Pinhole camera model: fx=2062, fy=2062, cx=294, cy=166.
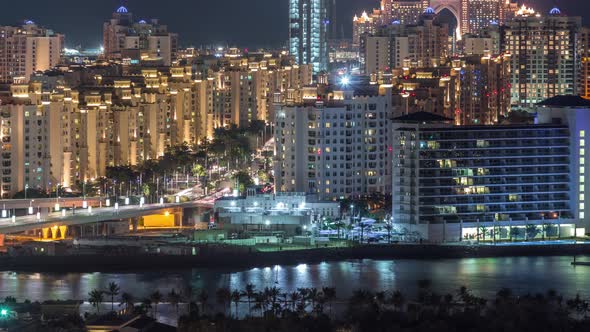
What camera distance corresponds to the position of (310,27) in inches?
2534

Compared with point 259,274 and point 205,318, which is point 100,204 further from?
point 205,318

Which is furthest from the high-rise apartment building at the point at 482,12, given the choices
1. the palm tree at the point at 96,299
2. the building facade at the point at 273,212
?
the palm tree at the point at 96,299

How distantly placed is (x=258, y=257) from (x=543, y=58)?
24553 mm

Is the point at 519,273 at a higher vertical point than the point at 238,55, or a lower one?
lower

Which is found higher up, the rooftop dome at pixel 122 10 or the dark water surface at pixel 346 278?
the rooftop dome at pixel 122 10

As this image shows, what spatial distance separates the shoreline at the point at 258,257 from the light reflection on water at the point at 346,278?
30 centimetres

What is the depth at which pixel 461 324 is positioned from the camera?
77.2 ft

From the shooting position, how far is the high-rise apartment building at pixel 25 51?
55.4m

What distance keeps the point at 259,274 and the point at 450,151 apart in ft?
15.1

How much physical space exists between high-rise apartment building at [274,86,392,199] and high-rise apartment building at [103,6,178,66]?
54.1 ft

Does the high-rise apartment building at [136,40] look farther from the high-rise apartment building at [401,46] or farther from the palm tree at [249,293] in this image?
the palm tree at [249,293]

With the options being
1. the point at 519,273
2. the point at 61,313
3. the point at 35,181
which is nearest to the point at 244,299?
the point at 61,313

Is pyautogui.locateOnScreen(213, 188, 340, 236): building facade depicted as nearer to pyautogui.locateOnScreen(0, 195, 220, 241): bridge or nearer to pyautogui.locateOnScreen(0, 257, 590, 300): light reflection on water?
pyautogui.locateOnScreen(0, 195, 220, 241): bridge

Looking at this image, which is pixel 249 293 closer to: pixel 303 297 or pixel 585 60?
pixel 303 297
